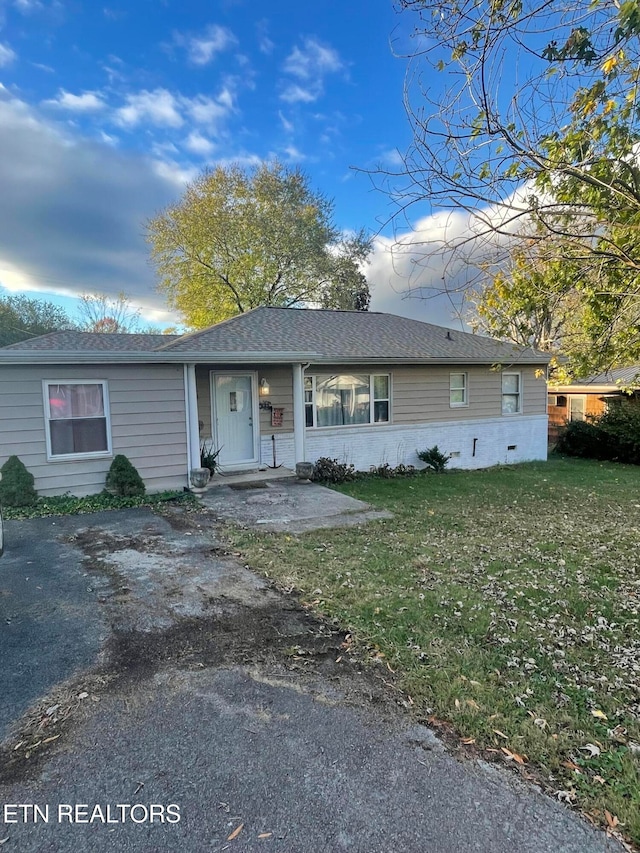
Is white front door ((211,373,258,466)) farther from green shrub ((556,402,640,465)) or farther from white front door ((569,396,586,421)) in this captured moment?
white front door ((569,396,586,421))

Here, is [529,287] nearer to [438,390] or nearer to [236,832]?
[236,832]

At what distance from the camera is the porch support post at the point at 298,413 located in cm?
1006

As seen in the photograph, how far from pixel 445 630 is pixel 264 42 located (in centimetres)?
1068

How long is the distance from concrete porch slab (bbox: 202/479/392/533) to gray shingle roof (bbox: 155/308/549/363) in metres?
2.84

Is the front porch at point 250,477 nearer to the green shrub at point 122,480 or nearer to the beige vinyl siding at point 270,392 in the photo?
the beige vinyl siding at point 270,392

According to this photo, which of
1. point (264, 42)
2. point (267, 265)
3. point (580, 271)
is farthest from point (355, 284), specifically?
point (580, 271)

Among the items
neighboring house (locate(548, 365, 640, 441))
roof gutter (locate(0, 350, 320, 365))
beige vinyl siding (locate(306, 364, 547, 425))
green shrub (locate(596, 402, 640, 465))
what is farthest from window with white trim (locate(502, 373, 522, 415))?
roof gutter (locate(0, 350, 320, 365))

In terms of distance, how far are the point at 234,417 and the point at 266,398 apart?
84 cm

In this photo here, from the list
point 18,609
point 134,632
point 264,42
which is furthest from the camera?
point 264,42

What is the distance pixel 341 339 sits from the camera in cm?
1190

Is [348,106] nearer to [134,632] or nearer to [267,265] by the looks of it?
[134,632]

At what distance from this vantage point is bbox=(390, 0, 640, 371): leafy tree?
150 inches

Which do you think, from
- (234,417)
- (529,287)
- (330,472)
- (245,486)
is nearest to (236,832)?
(529,287)

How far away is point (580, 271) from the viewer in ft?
16.2
